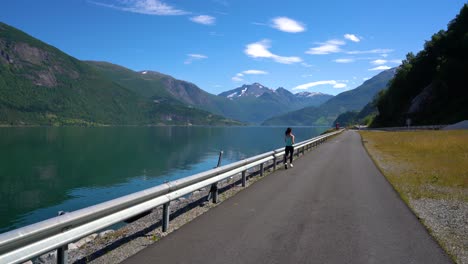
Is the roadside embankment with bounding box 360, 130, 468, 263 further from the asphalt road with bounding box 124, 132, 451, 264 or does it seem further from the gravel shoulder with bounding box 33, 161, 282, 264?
the gravel shoulder with bounding box 33, 161, 282, 264

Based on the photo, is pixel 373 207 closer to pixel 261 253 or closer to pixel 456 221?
pixel 456 221

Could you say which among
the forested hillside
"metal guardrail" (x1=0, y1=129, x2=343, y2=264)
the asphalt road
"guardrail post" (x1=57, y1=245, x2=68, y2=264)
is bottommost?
the asphalt road

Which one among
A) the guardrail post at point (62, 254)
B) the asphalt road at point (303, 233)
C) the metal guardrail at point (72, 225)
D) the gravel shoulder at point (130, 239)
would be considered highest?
the metal guardrail at point (72, 225)

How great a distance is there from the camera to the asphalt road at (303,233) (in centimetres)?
572

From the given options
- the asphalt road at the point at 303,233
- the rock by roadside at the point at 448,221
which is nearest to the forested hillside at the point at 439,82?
the rock by roadside at the point at 448,221

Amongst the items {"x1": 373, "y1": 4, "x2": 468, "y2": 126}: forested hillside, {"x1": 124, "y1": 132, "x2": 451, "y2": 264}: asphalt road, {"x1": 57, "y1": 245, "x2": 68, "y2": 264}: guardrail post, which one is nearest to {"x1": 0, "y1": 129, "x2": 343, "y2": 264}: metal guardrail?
{"x1": 57, "y1": 245, "x2": 68, "y2": 264}: guardrail post

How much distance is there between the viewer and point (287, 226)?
7.41 metres

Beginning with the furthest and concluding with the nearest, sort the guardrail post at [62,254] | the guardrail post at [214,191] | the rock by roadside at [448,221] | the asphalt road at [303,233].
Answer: the guardrail post at [214,191], the rock by roadside at [448,221], the asphalt road at [303,233], the guardrail post at [62,254]

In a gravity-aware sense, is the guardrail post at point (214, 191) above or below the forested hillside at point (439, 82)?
below

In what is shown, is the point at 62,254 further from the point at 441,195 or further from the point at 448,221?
the point at 441,195

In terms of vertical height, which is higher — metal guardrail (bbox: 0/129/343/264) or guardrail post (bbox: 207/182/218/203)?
metal guardrail (bbox: 0/129/343/264)

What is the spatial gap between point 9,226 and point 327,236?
18182 millimetres

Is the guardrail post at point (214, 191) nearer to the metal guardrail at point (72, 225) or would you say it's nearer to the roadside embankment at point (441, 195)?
the metal guardrail at point (72, 225)

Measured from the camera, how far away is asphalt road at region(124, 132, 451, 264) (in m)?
5.72
